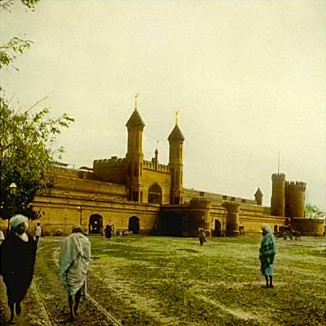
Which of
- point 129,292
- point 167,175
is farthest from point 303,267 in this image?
point 167,175

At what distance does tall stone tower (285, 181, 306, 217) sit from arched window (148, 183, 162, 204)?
93.6 ft

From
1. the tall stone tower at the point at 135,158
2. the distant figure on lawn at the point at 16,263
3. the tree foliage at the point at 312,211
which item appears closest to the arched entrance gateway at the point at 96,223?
the tall stone tower at the point at 135,158

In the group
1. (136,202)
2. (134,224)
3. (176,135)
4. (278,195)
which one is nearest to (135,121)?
(176,135)

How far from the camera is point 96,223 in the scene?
148 ft

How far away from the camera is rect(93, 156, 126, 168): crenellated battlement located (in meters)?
59.4

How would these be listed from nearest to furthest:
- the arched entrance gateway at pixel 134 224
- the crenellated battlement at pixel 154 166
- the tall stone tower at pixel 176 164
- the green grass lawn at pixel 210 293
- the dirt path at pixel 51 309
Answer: the dirt path at pixel 51 309 → the green grass lawn at pixel 210 293 → the arched entrance gateway at pixel 134 224 → the crenellated battlement at pixel 154 166 → the tall stone tower at pixel 176 164

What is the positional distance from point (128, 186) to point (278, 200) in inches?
1225

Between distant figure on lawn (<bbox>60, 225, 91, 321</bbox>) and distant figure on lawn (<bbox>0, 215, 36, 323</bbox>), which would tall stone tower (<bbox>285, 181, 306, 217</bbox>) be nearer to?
distant figure on lawn (<bbox>60, 225, 91, 321</bbox>)

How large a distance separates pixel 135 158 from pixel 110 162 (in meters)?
3.85

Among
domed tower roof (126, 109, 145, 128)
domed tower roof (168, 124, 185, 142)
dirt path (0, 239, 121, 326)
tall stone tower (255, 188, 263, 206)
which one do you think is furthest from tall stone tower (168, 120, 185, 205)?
dirt path (0, 239, 121, 326)

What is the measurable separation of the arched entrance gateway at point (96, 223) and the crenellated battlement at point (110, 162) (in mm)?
14900

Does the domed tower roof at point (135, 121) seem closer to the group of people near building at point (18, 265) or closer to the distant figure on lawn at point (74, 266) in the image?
the distant figure on lawn at point (74, 266)

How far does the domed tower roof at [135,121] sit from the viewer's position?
193 ft

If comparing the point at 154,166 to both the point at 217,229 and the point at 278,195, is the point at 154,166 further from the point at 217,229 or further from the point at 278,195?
the point at 278,195
